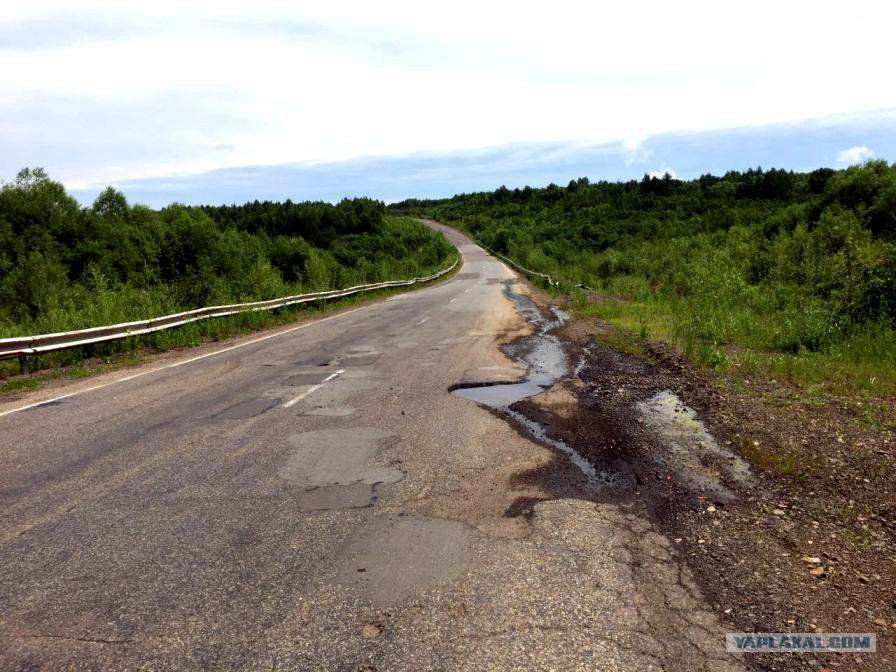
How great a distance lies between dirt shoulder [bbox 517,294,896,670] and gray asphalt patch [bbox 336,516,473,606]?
5.21 ft

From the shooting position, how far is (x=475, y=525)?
4586 mm

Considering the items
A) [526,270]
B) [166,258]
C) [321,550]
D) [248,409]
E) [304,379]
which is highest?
[166,258]

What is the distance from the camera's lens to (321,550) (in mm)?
4160

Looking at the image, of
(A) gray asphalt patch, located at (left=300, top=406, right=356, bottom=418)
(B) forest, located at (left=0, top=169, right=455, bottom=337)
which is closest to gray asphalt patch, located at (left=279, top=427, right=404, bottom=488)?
(A) gray asphalt patch, located at (left=300, top=406, right=356, bottom=418)

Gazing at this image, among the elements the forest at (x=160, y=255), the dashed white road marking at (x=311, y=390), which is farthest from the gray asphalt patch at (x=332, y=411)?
the forest at (x=160, y=255)

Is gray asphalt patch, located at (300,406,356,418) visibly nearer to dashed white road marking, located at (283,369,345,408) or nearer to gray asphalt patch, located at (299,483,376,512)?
dashed white road marking, located at (283,369,345,408)

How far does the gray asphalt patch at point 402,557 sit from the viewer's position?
3.70 meters

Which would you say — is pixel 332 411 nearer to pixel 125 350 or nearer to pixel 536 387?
pixel 536 387

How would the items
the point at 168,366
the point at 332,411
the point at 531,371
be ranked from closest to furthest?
the point at 332,411 → the point at 531,371 → the point at 168,366

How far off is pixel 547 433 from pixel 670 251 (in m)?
35.3

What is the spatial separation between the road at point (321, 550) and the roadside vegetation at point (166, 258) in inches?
305

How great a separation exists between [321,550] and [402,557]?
57cm

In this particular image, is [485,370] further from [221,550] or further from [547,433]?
[221,550]

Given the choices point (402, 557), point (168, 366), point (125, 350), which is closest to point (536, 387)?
point (402, 557)
